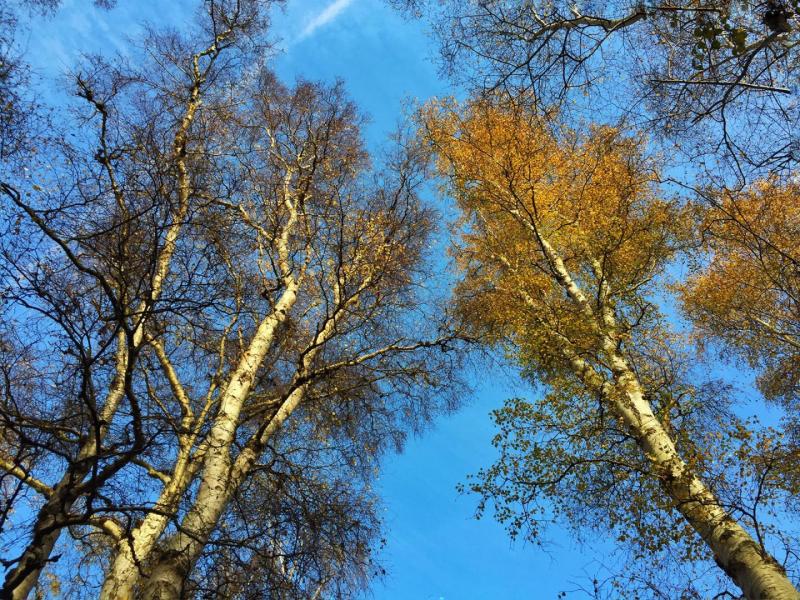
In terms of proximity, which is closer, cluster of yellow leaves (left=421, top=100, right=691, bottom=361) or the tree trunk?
the tree trunk

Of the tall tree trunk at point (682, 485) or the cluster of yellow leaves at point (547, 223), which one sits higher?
the cluster of yellow leaves at point (547, 223)

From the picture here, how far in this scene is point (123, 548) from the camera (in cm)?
502

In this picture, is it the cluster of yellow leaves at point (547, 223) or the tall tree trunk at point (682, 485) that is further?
the cluster of yellow leaves at point (547, 223)

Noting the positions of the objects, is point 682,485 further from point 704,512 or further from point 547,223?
point 547,223

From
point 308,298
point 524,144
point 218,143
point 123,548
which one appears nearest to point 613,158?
point 524,144

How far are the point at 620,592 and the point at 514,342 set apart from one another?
155 inches

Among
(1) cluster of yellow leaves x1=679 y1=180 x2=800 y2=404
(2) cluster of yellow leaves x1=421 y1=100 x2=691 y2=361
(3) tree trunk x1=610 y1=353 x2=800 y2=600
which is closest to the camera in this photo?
(3) tree trunk x1=610 y1=353 x2=800 y2=600

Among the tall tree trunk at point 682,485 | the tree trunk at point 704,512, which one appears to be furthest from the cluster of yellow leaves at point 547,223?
the tree trunk at point 704,512

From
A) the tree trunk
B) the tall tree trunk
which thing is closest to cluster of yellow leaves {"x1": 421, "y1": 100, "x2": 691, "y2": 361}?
the tall tree trunk

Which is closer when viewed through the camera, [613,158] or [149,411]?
[149,411]

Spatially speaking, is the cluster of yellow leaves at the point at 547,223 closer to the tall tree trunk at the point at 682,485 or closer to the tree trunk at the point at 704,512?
the tall tree trunk at the point at 682,485

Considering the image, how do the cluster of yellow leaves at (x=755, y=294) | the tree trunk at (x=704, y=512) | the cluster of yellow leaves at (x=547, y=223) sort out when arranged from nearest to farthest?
the tree trunk at (x=704, y=512) < the cluster of yellow leaves at (x=547, y=223) < the cluster of yellow leaves at (x=755, y=294)

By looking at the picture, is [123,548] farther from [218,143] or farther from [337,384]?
[218,143]

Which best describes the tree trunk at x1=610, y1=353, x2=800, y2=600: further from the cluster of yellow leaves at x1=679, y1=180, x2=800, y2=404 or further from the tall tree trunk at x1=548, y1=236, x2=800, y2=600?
the cluster of yellow leaves at x1=679, y1=180, x2=800, y2=404
